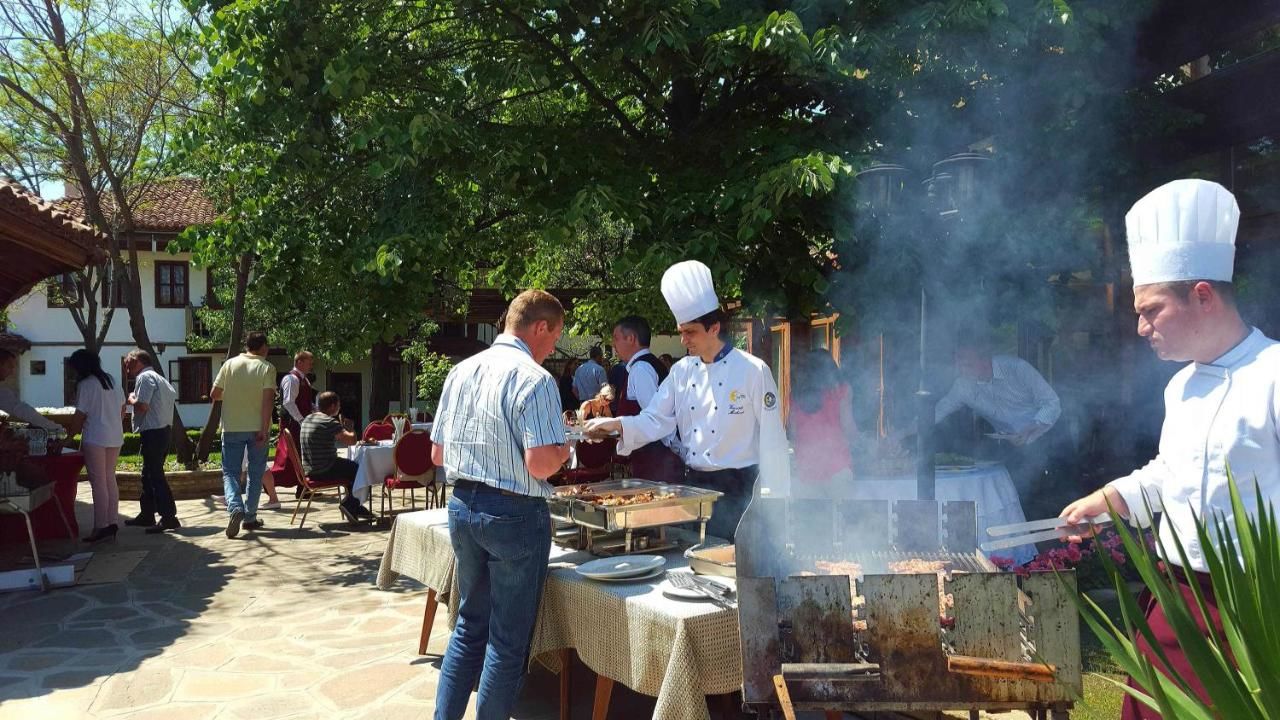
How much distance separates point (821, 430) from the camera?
234 inches

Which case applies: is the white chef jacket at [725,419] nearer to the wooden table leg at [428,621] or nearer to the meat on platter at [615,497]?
the meat on platter at [615,497]

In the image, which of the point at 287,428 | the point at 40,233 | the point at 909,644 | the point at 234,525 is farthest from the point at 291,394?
the point at 909,644

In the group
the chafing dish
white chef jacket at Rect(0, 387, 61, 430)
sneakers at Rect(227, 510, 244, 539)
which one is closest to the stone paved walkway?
sneakers at Rect(227, 510, 244, 539)

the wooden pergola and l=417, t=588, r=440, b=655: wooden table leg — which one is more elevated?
the wooden pergola

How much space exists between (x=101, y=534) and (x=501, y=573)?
722cm

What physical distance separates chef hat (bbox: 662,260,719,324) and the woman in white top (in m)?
6.78

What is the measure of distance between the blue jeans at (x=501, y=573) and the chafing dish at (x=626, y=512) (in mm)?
359

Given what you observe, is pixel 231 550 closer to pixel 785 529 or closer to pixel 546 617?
pixel 546 617

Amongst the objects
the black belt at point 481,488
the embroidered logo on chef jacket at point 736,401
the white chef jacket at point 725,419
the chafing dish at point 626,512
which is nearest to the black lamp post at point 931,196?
the white chef jacket at point 725,419

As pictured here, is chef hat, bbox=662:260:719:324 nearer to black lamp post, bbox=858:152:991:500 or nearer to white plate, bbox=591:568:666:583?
white plate, bbox=591:568:666:583

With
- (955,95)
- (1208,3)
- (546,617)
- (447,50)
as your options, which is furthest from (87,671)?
(1208,3)

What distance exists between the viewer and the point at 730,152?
712 centimetres

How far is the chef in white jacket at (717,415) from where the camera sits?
4324 mm

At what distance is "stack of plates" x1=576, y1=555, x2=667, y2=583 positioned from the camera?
3406 mm
